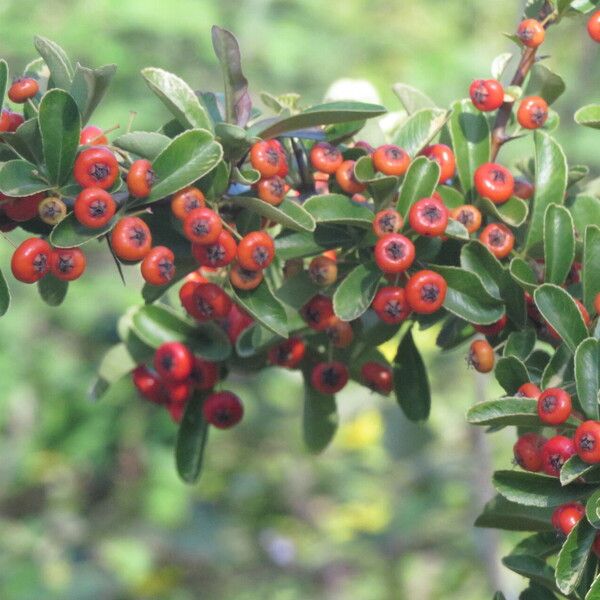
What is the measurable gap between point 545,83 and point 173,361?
0.76 meters

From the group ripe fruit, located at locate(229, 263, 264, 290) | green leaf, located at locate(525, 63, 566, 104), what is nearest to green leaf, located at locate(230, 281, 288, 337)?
ripe fruit, located at locate(229, 263, 264, 290)

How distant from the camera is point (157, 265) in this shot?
1492 millimetres

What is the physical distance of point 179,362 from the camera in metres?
1.86

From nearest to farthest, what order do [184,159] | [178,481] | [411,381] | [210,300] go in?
[184,159] → [210,300] → [411,381] → [178,481]

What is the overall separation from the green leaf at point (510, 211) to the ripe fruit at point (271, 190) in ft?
1.08

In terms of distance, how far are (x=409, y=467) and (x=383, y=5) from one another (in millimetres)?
5380

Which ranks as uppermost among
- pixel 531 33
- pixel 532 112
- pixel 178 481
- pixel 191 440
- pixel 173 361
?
pixel 531 33

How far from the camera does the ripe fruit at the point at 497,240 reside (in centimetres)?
163

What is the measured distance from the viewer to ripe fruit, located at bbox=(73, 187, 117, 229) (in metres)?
1.39

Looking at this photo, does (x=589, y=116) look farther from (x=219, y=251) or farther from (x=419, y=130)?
(x=219, y=251)

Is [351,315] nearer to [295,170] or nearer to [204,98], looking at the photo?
[295,170]

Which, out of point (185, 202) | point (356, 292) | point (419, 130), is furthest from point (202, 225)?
point (419, 130)

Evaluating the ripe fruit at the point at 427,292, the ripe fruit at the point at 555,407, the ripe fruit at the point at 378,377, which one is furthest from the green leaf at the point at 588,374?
the ripe fruit at the point at 378,377

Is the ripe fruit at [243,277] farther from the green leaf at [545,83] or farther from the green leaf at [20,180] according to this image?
the green leaf at [545,83]
